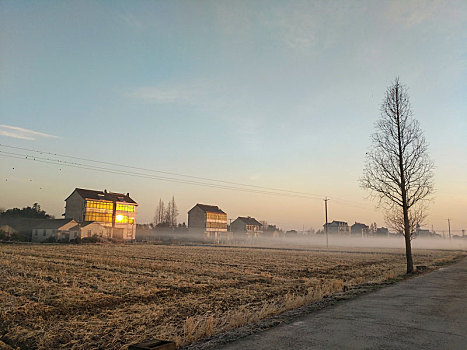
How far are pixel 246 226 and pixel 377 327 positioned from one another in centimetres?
11758

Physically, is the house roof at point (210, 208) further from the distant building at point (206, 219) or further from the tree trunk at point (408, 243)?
the tree trunk at point (408, 243)

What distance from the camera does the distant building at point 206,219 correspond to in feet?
340

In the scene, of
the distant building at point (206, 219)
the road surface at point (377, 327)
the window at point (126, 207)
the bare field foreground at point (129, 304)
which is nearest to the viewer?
the road surface at point (377, 327)

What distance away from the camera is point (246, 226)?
4911 inches

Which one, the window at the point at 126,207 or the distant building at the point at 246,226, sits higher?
the window at the point at 126,207

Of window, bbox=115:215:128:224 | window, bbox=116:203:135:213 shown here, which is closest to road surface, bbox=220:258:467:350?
window, bbox=115:215:128:224

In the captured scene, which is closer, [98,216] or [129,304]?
[129,304]

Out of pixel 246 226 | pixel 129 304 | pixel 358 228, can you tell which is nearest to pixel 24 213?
pixel 246 226

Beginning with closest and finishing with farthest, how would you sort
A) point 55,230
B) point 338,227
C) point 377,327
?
point 377,327, point 55,230, point 338,227

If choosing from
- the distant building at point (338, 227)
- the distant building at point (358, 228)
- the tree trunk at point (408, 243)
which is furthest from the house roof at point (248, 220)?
the tree trunk at point (408, 243)

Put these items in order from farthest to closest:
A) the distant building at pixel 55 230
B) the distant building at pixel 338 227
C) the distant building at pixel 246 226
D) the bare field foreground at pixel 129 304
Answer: the distant building at pixel 338 227, the distant building at pixel 246 226, the distant building at pixel 55 230, the bare field foreground at pixel 129 304

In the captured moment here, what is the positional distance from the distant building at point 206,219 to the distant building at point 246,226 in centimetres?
1572

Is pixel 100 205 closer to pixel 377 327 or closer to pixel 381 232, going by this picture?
pixel 377 327

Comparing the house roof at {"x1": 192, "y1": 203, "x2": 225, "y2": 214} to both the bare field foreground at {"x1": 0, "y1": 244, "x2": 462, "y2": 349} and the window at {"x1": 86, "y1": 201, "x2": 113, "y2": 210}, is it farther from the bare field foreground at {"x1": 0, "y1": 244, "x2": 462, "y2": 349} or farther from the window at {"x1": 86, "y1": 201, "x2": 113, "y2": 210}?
the bare field foreground at {"x1": 0, "y1": 244, "x2": 462, "y2": 349}
